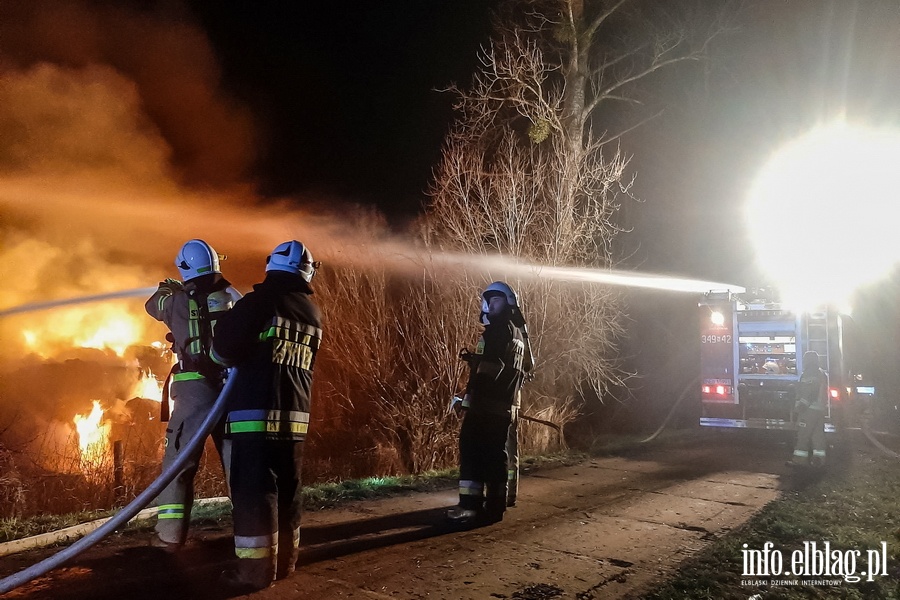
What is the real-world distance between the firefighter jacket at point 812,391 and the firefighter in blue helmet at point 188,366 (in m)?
8.32

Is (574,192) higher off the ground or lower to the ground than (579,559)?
higher

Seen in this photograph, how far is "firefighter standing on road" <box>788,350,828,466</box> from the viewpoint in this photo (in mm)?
8828

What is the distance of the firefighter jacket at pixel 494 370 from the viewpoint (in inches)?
197

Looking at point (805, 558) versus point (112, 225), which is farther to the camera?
point (112, 225)

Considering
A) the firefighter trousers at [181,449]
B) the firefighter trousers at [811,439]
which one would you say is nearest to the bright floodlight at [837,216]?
the firefighter trousers at [811,439]

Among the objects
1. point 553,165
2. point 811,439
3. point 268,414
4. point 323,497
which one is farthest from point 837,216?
point 268,414

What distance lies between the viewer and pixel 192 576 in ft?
11.5

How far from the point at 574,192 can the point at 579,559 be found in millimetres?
6956

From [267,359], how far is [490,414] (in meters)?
2.16

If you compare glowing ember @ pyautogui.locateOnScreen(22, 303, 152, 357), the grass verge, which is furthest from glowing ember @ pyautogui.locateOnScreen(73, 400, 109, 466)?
the grass verge

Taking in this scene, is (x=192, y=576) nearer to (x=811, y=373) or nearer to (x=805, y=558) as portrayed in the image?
(x=805, y=558)

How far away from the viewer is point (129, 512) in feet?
11.0

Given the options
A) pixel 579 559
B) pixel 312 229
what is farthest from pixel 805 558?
pixel 312 229

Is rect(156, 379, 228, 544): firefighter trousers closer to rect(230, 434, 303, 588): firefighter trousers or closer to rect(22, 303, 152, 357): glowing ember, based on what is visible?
rect(230, 434, 303, 588): firefighter trousers
